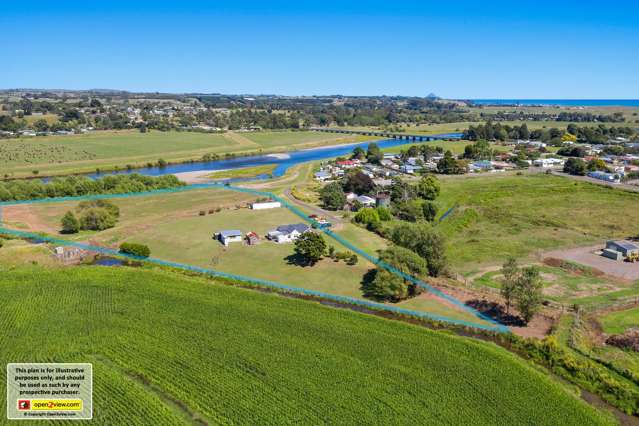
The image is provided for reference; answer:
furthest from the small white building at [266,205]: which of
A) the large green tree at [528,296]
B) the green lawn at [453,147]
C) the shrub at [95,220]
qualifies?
the green lawn at [453,147]

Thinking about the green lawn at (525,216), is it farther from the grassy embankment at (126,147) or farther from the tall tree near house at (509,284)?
the grassy embankment at (126,147)

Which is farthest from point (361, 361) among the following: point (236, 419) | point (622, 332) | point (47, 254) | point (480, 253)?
point (47, 254)

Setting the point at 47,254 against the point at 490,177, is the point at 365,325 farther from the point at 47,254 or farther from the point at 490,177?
the point at 490,177

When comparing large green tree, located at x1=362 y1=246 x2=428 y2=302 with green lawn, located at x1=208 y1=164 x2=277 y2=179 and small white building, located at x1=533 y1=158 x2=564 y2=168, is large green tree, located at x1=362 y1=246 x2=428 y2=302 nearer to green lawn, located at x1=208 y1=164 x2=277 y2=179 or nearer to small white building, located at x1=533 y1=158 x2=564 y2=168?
green lawn, located at x1=208 y1=164 x2=277 y2=179
